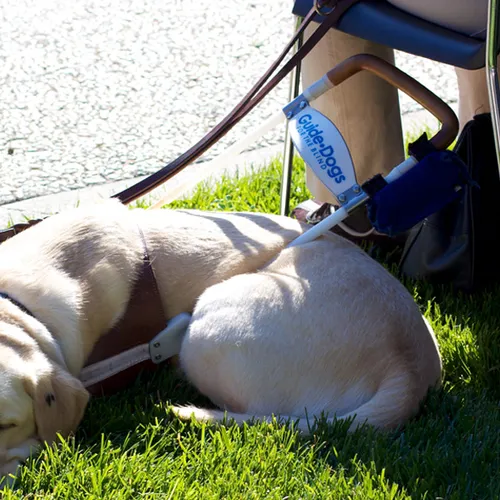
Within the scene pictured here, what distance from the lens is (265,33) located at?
659cm

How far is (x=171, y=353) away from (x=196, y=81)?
3.18 m

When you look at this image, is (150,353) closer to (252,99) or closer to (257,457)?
(257,457)

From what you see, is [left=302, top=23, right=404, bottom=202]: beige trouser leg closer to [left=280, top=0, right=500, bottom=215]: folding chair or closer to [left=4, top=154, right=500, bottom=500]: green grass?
[left=280, top=0, right=500, bottom=215]: folding chair

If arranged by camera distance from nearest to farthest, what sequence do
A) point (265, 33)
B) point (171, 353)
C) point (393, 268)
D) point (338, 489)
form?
point (338, 489), point (171, 353), point (393, 268), point (265, 33)

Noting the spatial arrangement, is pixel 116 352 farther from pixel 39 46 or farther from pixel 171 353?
pixel 39 46

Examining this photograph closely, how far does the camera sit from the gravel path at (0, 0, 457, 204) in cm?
493

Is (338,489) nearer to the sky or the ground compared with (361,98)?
nearer to the ground

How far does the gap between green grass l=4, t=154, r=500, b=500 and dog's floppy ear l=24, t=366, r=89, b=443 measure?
0.17ft

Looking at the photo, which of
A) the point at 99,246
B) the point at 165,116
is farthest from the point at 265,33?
the point at 99,246

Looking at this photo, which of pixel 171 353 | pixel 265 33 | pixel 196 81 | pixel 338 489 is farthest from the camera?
pixel 265 33

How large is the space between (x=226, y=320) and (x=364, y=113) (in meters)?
1.44

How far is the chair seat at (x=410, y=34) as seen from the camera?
9.89ft

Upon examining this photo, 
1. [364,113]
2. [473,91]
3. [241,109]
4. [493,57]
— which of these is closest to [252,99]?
[241,109]

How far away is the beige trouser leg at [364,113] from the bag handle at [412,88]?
25.0 inches
